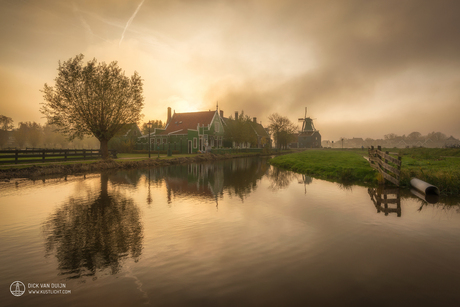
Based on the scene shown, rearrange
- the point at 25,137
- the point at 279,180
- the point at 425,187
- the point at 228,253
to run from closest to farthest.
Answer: the point at 228,253
the point at 425,187
the point at 279,180
the point at 25,137

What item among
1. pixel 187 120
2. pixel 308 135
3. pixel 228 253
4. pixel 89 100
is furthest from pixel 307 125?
pixel 228 253

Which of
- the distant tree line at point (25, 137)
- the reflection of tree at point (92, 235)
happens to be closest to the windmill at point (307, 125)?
the distant tree line at point (25, 137)

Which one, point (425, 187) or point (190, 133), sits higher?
point (190, 133)

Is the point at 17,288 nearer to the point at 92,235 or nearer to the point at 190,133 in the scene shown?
the point at 92,235

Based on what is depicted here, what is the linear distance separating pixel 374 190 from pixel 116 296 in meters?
14.0

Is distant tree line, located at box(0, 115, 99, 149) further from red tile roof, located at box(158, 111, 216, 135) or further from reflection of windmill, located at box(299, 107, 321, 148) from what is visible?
reflection of windmill, located at box(299, 107, 321, 148)

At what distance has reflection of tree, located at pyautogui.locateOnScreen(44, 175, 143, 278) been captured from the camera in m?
5.19

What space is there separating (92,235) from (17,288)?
2.43 m

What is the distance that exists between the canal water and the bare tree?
21871mm

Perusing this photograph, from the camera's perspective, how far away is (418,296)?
4.11 metres

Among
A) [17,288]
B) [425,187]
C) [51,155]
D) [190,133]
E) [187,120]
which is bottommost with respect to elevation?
[17,288]

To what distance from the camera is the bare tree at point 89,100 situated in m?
29.2

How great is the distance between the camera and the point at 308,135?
108 meters

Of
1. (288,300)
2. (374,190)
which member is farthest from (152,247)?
(374,190)
